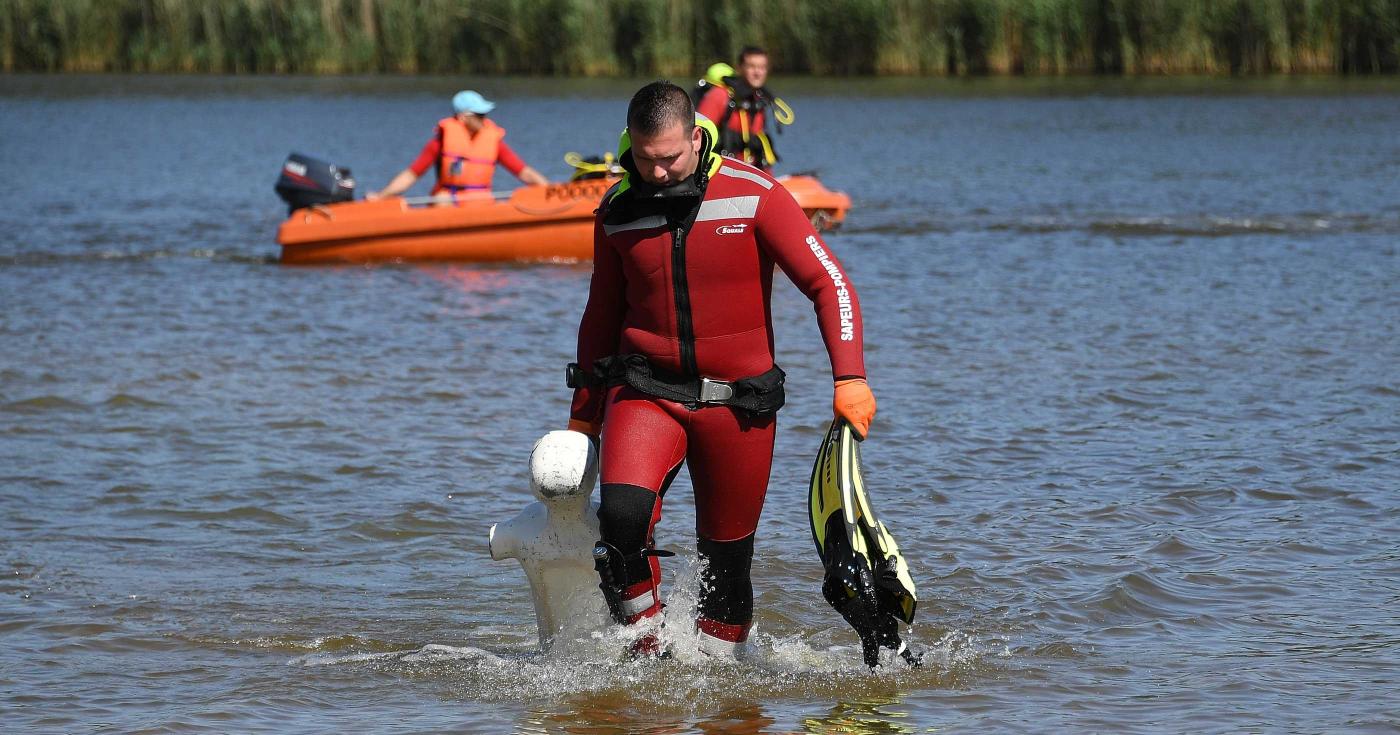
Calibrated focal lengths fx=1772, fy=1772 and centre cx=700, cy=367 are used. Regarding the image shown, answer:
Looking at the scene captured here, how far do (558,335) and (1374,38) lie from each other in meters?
28.4

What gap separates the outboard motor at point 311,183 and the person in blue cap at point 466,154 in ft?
2.35

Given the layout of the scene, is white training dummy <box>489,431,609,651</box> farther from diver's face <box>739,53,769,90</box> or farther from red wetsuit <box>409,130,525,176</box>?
red wetsuit <box>409,130,525,176</box>

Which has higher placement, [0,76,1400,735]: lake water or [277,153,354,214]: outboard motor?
[277,153,354,214]: outboard motor

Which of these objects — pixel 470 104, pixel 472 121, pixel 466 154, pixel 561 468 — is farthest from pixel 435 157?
pixel 561 468

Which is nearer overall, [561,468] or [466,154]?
[561,468]

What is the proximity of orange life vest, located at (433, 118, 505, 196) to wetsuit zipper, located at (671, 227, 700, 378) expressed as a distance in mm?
9672

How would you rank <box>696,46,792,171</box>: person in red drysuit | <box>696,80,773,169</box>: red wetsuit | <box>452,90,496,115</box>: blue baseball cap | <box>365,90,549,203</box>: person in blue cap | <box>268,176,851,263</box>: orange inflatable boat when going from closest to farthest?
<box>696,80,773,169</box>: red wetsuit
<box>696,46,792,171</box>: person in red drysuit
<box>452,90,496,115</box>: blue baseball cap
<box>365,90,549,203</box>: person in blue cap
<box>268,176,851,263</box>: orange inflatable boat

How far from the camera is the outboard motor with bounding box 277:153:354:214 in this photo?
15633mm

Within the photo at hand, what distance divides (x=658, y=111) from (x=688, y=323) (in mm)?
586

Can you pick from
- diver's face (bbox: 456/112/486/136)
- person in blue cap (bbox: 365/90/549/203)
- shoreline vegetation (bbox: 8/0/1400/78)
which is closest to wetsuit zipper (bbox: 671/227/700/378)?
person in blue cap (bbox: 365/90/549/203)

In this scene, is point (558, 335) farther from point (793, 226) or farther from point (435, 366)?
point (793, 226)

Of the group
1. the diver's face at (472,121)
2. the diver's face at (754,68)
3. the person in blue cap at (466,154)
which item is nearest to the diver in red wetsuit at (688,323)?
the diver's face at (754,68)

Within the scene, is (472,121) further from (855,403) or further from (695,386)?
(855,403)

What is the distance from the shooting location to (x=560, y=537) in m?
5.09
